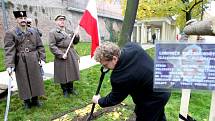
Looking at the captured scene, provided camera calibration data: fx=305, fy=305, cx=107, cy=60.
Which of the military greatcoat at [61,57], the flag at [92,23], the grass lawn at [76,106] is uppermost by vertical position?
the flag at [92,23]

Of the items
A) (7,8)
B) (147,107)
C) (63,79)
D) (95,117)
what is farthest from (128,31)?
(7,8)

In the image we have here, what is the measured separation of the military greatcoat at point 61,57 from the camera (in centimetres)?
602

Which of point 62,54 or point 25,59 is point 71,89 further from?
point 25,59

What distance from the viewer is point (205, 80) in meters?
2.84

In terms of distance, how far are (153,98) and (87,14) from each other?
2692 millimetres

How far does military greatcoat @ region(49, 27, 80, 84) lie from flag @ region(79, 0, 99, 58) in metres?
0.71

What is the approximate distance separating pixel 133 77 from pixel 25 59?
2970 millimetres

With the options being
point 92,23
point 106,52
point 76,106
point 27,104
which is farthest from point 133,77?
point 27,104

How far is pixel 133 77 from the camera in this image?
122 inches

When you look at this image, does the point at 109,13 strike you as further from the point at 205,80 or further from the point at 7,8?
the point at 205,80

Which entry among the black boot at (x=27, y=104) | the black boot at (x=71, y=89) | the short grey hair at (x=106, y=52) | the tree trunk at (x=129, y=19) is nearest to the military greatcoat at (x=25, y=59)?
the black boot at (x=27, y=104)

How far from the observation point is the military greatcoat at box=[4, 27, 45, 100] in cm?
526

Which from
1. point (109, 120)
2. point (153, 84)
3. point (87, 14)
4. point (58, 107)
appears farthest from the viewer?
point (58, 107)

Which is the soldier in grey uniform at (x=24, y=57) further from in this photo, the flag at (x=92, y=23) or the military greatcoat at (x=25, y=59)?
the flag at (x=92, y=23)
